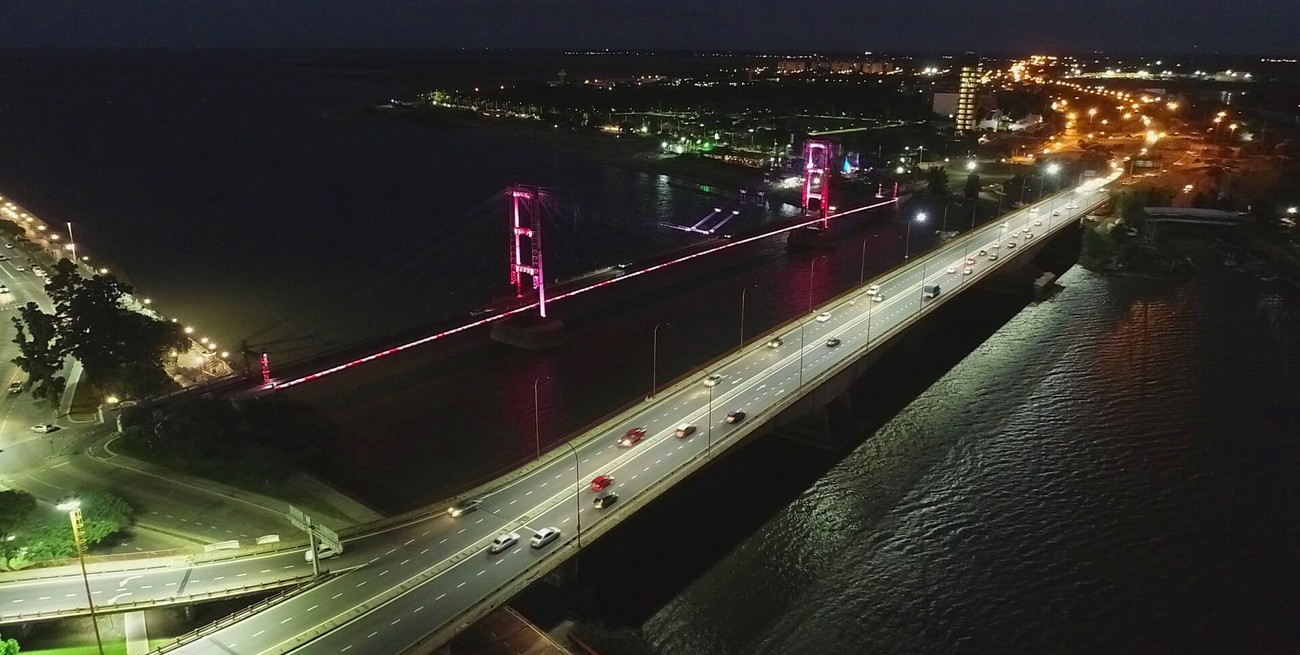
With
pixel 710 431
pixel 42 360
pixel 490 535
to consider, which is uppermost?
pixel 42 360

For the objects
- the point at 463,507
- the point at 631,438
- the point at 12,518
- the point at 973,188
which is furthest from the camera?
the point at 973,188

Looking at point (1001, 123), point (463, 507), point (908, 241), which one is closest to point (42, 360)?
point (463, 507)

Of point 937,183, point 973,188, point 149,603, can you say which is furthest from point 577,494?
point 937,183

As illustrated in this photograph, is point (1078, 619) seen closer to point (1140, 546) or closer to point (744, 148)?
point (1140, 546)

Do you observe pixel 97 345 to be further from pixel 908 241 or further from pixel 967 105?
pixel 967 105

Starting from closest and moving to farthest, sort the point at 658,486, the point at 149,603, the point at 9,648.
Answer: the point at 9,648, the point at 149,603, the point at 658,486

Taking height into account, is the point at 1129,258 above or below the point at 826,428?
above

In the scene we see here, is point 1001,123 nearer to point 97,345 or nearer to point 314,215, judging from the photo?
point 314,215

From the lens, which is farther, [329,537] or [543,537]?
[543,537]
